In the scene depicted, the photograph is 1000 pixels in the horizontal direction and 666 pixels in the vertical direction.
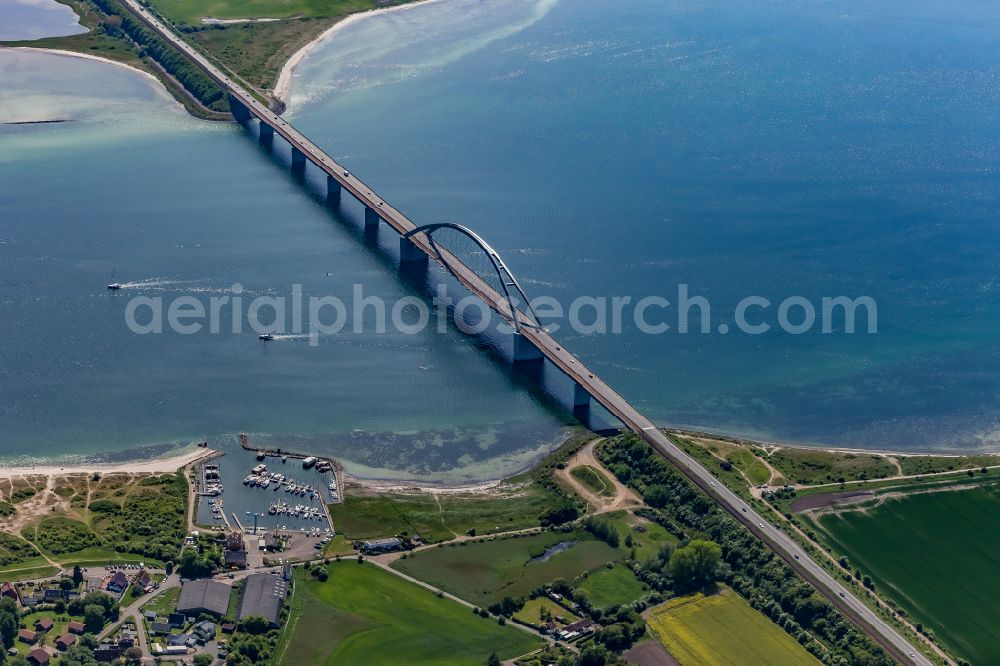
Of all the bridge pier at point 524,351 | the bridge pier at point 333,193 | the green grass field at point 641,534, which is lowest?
the green grass field at point 641,534

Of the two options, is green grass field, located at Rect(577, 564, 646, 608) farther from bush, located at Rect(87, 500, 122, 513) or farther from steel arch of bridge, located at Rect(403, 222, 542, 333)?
bush, located at Rect(87, 500, 122, 513)

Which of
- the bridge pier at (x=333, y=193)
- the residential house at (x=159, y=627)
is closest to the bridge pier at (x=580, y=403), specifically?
the residential house at (x=159, y=627)

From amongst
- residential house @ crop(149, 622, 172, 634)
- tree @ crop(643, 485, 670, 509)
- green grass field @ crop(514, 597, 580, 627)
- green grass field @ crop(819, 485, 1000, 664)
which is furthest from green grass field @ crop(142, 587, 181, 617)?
green grass field @ crop(819, 485, 1000, 664)

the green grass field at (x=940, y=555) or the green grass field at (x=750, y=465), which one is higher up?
the green grass field at (x=750, y=465)

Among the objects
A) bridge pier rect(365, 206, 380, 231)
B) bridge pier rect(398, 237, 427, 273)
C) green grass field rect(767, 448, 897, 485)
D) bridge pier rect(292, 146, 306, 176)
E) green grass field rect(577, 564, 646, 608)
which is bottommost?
green grass field rect(577, 564, 646, 608)

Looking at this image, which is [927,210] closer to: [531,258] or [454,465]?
A: [531,258]

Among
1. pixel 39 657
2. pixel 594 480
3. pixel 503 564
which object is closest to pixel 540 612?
pixel 503 564

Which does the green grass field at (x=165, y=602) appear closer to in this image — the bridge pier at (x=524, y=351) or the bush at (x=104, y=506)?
the bush at (x=104, y=506)
